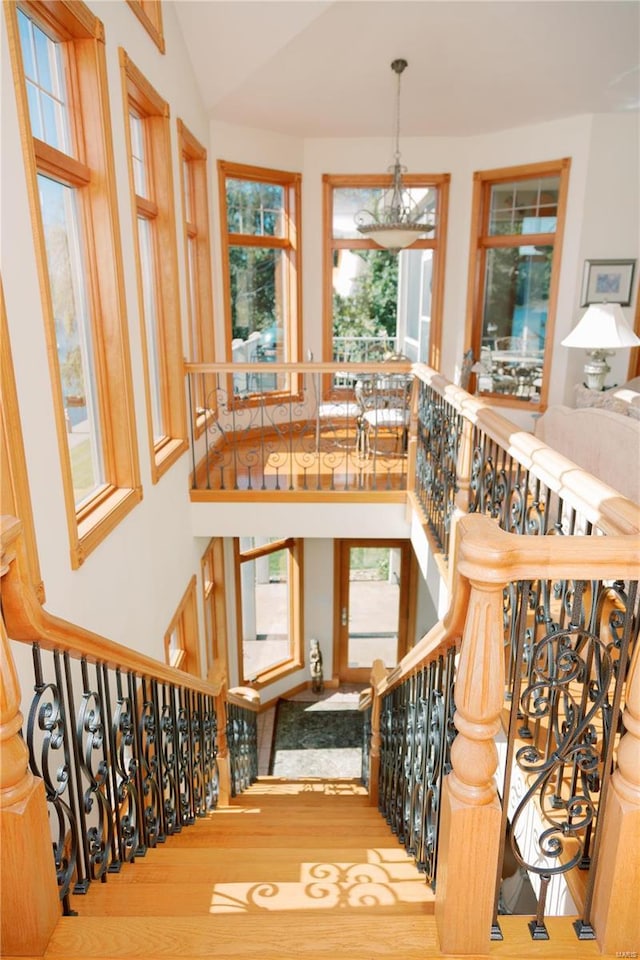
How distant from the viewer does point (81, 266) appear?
11.0 ft

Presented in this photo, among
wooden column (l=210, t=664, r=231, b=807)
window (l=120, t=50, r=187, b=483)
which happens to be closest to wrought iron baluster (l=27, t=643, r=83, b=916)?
wooden column (l=210, t=664, r=231, b=807)

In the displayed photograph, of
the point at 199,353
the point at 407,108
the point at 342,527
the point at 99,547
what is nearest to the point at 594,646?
the point at 99,547

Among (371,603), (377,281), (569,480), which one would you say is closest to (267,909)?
(569,480)

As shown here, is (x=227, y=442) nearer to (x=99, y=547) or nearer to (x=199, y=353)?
(x=199, y=353)

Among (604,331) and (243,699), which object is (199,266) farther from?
(243,699)

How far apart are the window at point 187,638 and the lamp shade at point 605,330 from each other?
4012 mm

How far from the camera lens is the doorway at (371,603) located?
29.1ft

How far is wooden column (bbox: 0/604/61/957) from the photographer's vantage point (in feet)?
4.30

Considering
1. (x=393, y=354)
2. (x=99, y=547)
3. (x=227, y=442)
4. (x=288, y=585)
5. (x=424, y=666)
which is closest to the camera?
(x=424, y=666)

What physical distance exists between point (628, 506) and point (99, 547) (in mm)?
2575

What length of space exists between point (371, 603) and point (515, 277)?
4777mm

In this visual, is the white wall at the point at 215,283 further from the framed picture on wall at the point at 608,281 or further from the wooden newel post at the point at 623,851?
the wooden newel post at the point at 623,851

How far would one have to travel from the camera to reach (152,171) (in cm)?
450

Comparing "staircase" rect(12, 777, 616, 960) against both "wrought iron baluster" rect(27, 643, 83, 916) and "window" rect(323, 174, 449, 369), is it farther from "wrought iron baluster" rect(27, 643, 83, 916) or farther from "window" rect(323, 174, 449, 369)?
"window" rect(323, 174, 449, 369)
